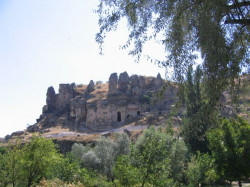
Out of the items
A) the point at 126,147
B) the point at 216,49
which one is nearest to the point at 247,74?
the point at 216,49

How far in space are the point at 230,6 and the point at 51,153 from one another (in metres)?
12.3

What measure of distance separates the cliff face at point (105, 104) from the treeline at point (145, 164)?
25.4 metres

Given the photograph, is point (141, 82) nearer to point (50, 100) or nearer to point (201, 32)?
point (50, 100)

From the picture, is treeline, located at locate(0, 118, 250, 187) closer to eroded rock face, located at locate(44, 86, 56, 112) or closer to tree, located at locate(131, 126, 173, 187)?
tree, located at locate(131, 126, 173, 187)

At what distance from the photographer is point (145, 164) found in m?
10.0

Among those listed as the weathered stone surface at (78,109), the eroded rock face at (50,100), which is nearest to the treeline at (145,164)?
the weathered stone surface at (78,109)

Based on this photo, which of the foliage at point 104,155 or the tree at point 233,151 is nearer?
the tree at point 233,151

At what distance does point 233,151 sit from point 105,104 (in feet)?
116

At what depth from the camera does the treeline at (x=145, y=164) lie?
32.8 feet

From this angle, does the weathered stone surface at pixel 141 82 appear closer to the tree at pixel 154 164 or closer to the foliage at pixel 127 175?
the foliage at pixel 127 175

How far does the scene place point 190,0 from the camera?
19.3 feet

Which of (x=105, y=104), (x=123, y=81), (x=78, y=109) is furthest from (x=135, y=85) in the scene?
(x=78, y=109)

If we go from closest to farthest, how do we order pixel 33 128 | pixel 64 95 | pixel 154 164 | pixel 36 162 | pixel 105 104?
pixel 154 164 < pixel 36 162 < pixel 105 104 < pixel 33 128 < pixel 64 95

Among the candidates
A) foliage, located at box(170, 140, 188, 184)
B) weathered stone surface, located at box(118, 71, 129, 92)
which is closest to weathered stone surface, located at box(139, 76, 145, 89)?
weathered stone surface, located at box(118, 71, 129, 92)
